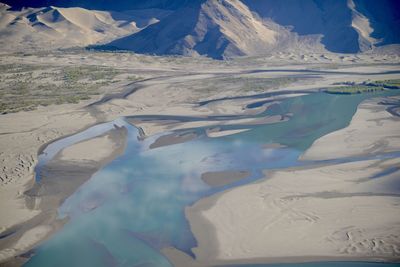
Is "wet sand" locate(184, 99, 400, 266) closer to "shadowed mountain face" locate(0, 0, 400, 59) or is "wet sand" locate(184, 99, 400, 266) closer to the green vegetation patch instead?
the green vegetation patch

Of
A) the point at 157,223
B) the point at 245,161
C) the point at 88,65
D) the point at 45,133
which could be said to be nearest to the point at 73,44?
the point at 88,65

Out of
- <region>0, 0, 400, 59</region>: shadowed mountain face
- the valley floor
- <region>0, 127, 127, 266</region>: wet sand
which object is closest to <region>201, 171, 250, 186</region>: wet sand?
the valley floor

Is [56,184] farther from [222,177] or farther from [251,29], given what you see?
[251,29]

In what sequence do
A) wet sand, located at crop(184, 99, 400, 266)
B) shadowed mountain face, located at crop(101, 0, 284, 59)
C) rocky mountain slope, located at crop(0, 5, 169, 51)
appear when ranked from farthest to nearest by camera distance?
rocky mountain slope, located at crop(0, 5, 169, 51) → shadowed mountain face, located at crop(101, 0, 284, 59) → wet sand, located at crop(184, 99, 400, 266)

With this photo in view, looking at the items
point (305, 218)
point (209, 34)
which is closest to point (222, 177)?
point (305, 218)

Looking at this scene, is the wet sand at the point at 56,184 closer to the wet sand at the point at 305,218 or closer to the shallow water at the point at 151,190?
the shallow water at the point at 151,190

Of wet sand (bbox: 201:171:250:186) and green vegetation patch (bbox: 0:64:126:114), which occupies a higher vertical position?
wet sand (bbox: 201:171:250:186)
